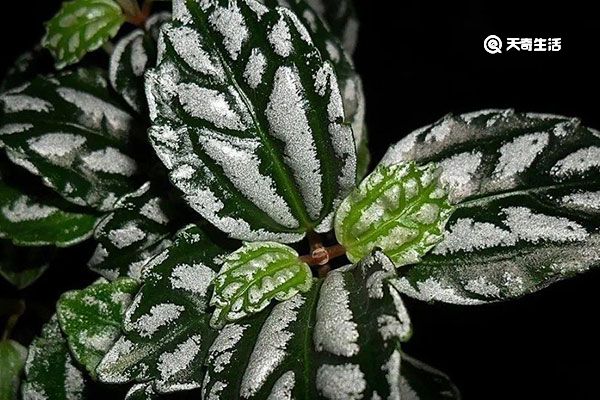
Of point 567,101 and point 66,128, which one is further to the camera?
point 567,101

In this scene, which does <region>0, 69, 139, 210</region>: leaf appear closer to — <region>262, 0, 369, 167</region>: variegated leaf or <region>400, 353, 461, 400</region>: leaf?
<region>262, 0, 369, 167</region>: variegated leaf

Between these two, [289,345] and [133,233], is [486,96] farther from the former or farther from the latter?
[289,345]

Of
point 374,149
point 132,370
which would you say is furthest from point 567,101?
point 132,370

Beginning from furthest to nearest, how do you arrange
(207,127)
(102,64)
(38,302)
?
(102,64) → (38,302) → (207,127)

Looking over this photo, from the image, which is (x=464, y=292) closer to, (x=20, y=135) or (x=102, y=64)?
(x=20, y=135)

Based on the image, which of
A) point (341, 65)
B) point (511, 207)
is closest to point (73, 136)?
point (341, 65)

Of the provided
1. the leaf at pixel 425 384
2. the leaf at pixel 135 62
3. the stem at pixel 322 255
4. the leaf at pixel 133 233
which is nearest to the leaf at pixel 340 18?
the leaf at pixel 135 62

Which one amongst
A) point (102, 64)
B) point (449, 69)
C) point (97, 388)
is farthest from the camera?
point (449, 69)
